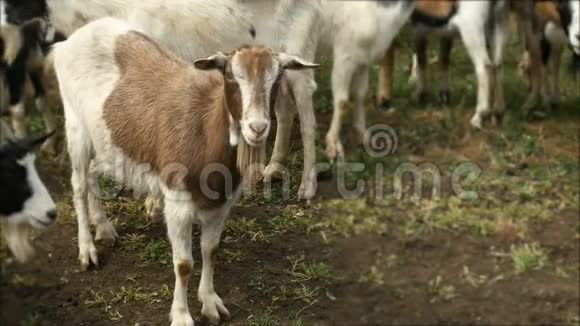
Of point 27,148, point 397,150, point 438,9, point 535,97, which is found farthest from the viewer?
point 535,97

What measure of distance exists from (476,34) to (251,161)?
256 cm

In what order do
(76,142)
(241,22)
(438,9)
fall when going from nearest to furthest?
1. (241,22)
2. (76,142)
3. (438,9)

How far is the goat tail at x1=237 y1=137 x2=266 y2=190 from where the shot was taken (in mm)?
1512

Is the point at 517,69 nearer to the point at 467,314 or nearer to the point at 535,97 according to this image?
the point at 535,97

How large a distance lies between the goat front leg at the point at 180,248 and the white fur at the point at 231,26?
268mm

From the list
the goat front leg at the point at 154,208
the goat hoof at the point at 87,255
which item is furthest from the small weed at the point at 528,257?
the goat hoof at the point at 87,255

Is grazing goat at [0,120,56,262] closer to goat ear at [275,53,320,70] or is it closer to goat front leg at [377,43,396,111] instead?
goat ear at [275,53,320,70]

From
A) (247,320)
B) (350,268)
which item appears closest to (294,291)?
(247,320)

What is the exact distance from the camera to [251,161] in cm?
154

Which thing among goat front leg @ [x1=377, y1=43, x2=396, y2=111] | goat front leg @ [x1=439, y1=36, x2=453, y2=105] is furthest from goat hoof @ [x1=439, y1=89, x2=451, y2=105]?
goat front leg @ [x1=377, y1=43, x2=396, y2=111]

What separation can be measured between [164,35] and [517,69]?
3164mm

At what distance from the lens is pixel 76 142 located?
1.81m

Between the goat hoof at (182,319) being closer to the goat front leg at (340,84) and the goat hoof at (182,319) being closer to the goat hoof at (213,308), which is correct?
the goat hoof at (213,308)

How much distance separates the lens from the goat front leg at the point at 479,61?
3.88m
